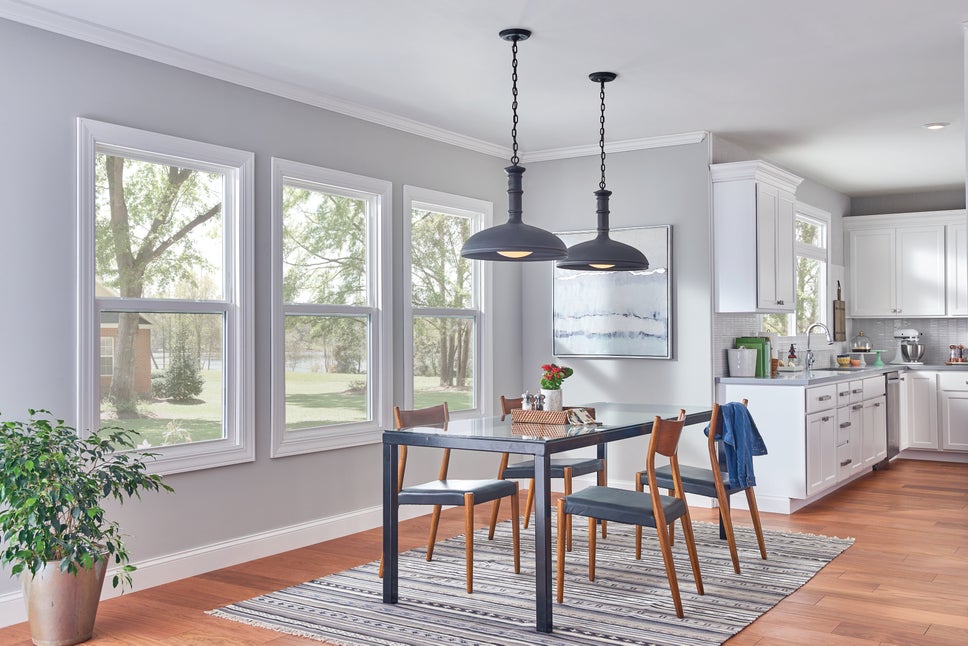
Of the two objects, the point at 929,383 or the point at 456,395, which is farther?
the point at 929,383

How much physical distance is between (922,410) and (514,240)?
20.2ft

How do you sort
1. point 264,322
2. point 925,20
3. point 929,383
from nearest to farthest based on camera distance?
point 925,20, point 264,322, point 929,383

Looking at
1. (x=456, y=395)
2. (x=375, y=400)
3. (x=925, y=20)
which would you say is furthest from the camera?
(x=456, y=395)

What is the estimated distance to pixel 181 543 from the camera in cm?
446

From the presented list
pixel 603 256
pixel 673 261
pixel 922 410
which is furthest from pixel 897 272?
pixel 603 256

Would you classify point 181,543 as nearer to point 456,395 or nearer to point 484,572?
point 484,572

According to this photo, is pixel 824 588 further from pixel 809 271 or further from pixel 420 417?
pixel 809 271

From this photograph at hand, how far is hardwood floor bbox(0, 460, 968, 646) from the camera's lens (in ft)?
11.7

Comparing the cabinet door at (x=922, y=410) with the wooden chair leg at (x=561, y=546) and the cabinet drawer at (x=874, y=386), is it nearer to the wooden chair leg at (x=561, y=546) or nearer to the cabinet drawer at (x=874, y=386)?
the cabinet drawer at (x=874, y=386)

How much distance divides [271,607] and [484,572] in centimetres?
109

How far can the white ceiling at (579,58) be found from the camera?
390cm

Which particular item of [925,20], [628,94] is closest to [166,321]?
[628,94]

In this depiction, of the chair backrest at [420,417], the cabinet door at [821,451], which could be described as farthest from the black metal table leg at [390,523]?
the cabinet door at [821,451]

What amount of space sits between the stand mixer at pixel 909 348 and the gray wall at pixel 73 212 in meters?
5.61
